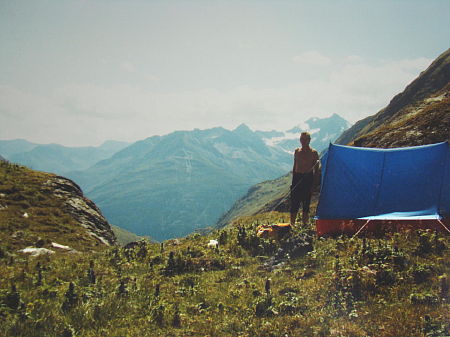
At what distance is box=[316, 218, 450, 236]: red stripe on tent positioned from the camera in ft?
35.3

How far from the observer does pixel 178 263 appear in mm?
11055

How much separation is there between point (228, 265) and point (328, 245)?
3.42 metres

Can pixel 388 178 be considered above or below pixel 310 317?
above

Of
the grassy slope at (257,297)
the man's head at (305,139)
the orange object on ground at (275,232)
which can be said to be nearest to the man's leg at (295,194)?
the orange object on ground at (275,232)

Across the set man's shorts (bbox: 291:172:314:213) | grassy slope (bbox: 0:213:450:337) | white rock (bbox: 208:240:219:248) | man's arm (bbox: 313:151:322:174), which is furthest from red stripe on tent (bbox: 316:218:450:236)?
white rock (bbox: 208:240:219:248)

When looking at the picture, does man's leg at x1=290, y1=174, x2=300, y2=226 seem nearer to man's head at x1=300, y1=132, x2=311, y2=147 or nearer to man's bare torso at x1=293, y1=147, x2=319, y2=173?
man's bare torso at x1=293, y1=147, x2=319, y2=173

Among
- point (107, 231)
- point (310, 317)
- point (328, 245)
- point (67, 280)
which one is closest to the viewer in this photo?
point (310, 317)

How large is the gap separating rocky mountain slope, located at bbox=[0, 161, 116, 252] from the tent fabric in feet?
43.8

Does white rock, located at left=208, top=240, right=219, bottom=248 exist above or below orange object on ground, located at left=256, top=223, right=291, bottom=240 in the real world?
below

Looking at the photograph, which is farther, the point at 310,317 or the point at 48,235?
the point at 48,235

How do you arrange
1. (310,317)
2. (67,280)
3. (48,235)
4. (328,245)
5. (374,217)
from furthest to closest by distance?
(48,235)
(374,217)
(328,245)
(67,280)
(310,317)

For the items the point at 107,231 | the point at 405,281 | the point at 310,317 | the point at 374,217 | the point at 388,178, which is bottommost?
the point at 107,231

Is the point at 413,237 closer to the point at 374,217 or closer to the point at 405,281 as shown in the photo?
the point at 374,217

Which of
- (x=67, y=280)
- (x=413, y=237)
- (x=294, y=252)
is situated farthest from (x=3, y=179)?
(x=413, y=237)
